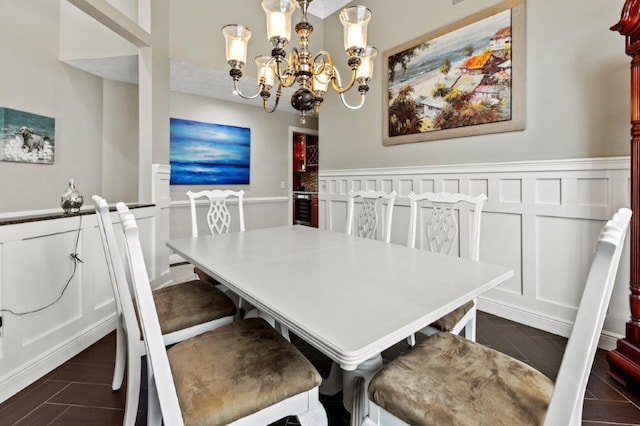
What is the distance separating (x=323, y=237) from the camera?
84.2 inches

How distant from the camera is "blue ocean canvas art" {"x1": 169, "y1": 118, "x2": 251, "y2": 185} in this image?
440 centimetres

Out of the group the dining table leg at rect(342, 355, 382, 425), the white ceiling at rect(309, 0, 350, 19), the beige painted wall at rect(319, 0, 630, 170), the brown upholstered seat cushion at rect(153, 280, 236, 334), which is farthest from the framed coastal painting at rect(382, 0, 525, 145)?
the brown upholstered seat cushion at rect(153, 280, 236, 334)

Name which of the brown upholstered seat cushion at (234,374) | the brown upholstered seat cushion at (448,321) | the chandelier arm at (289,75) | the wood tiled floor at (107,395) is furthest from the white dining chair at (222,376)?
the chandelier arm at (289,75)

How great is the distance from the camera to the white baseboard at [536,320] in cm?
206

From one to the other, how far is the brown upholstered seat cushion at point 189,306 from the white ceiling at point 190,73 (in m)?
2.55

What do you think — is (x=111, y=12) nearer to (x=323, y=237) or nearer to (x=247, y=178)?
(x=323, y=237)

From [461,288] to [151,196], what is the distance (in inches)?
112

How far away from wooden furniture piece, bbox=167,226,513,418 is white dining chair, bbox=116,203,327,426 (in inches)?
8.1

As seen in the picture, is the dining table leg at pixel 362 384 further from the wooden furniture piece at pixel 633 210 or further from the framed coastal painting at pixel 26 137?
the framed coastal painting at pixel 26 137

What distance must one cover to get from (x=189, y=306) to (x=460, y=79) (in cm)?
266

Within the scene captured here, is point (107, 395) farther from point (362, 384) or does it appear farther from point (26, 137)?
point (26, 137)

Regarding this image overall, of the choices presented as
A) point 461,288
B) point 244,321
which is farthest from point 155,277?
point 461,288

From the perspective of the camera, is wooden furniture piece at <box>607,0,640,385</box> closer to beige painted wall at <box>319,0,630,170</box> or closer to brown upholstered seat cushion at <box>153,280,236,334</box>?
beige painted wall at <box>319,0,630,170</box>

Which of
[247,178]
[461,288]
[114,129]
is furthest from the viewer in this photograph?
[247,178]
